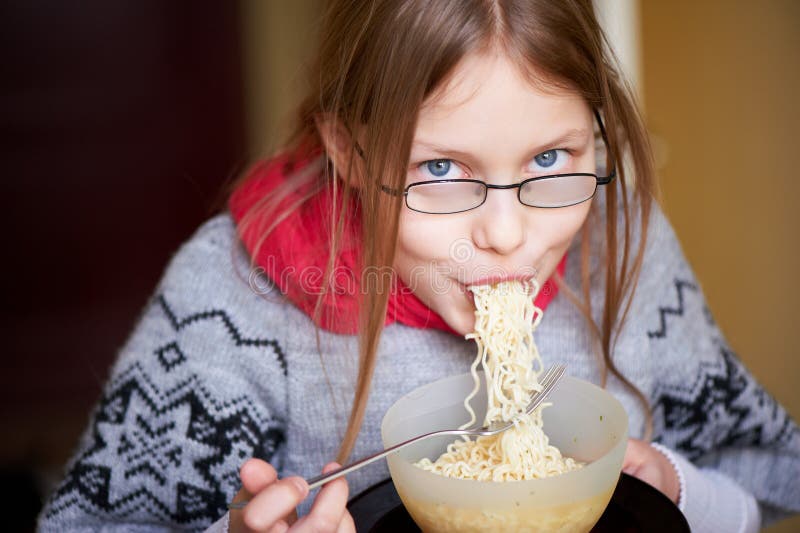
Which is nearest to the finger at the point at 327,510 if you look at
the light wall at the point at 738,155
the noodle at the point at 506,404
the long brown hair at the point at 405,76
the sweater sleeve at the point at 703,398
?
the noodle at the point at 506,404

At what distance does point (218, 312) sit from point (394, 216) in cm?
44

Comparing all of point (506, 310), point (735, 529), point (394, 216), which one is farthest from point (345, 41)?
point (735, 529)

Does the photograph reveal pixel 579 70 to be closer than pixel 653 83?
Yes

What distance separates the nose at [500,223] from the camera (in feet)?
3.91

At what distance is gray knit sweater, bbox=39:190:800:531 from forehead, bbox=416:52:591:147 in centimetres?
48

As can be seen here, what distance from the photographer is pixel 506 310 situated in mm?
1294

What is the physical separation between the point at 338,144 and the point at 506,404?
0.50 meters

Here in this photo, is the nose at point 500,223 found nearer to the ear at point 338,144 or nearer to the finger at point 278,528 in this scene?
the ear at point 338,144

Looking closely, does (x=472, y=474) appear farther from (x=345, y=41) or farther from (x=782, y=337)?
(x=782, y=337)

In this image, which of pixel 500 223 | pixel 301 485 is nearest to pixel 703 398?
pixel 500 223

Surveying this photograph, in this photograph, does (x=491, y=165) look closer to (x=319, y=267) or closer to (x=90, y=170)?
(x=319, y=267)

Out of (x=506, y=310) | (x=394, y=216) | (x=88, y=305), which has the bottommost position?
(x=88, y=305)

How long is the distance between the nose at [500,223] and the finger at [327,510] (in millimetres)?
390

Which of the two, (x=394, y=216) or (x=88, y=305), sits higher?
(x=394, y=216)
